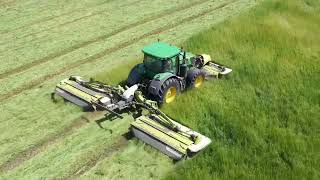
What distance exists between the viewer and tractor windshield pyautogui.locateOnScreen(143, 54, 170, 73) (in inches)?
447

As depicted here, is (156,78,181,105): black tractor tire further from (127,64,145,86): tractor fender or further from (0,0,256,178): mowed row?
(0,0,256,178): mowed row

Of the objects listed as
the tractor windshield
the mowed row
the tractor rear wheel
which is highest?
the tractor windshield

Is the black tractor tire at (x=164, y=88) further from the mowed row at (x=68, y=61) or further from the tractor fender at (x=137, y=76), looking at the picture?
the mowed row at (x=68, y=61)

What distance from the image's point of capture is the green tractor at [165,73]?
11.2 metres

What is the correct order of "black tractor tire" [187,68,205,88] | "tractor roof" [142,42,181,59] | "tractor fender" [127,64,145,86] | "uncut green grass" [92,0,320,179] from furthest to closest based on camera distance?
Result: "black tractor tire" [187,68,205,88], "tractor fender" [127,64,145,86], "tractor roof" [142,42,181,59], "uncut green grass" [92,0,320,179]

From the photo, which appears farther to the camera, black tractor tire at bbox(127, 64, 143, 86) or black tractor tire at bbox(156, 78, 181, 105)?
black tractor tire at bbox(127, 64, 143, 86)

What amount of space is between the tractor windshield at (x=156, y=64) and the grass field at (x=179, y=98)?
1012mm

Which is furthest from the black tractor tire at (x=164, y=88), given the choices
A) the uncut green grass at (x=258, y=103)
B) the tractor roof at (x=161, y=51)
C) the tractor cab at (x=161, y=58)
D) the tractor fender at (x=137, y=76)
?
the tractor fender at (x=137, y=76)

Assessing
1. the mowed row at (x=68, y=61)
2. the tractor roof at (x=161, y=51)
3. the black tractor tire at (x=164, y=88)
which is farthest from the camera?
the tractor roof at (x=161, y=51)

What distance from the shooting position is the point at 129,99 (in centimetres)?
1117

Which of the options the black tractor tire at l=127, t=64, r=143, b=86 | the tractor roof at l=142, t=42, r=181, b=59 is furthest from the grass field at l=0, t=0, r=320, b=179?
the tractor roof at l=142, t=42, r=181, b=59

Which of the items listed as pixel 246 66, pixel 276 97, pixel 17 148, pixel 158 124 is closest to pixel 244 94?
pixel 276 97

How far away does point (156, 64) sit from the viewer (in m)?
11.5

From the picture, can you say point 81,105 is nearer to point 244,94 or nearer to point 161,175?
point 161,175
